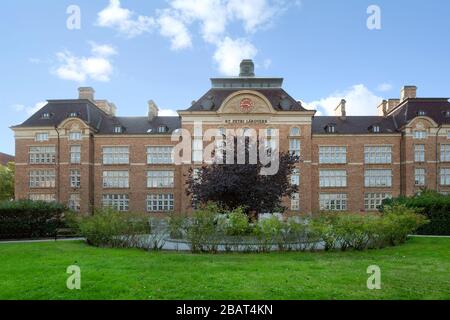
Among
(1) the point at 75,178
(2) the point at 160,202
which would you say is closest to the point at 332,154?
(2) the point at 160,202

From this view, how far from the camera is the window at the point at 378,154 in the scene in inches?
1628

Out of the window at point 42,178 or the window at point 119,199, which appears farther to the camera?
the window at point 119,199

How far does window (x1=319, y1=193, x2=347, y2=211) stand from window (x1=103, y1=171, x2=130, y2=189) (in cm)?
2088

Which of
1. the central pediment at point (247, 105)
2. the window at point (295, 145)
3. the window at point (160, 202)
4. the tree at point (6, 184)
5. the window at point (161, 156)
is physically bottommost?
the window at point (160, 202)

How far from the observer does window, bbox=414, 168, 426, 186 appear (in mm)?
40219

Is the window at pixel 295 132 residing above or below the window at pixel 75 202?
above

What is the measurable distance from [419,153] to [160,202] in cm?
2771

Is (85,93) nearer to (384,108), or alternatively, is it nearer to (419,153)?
(384,108)

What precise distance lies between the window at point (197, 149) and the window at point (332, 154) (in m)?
12.8

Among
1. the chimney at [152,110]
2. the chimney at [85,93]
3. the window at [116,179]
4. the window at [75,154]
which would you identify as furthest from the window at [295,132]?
the chimney at [85,93]

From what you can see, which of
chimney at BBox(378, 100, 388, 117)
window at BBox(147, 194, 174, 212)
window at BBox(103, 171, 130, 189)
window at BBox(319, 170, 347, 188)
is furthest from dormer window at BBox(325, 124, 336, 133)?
window at BBox(103, 171, 130, 189)

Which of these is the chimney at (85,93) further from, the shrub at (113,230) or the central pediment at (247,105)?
the shrub at (113,230)
